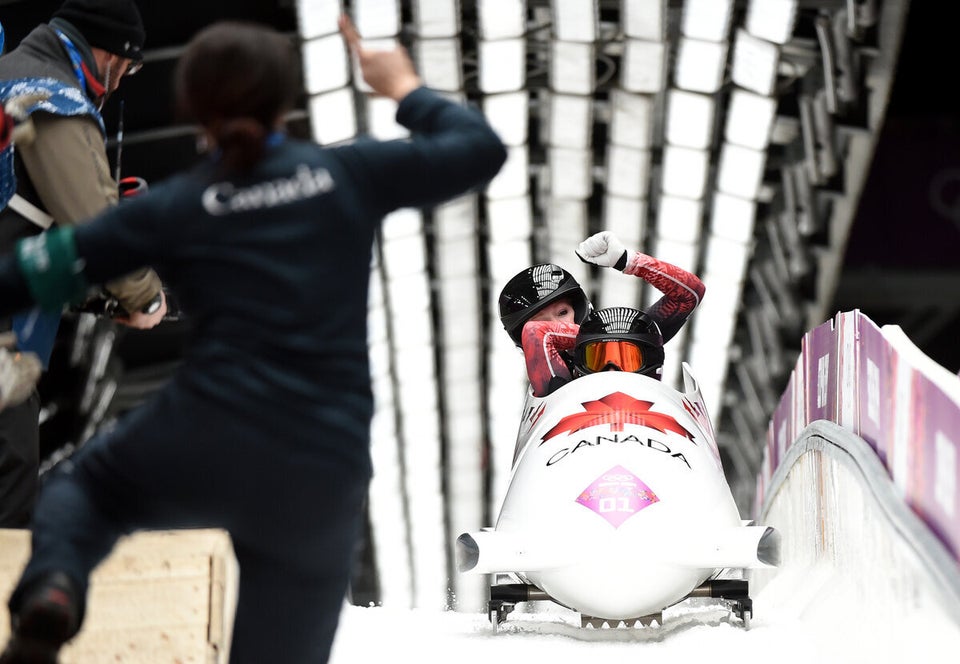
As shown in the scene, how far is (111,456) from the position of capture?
2607mm

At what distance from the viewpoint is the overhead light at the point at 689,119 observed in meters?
14.8

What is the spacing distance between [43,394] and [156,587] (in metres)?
13.7

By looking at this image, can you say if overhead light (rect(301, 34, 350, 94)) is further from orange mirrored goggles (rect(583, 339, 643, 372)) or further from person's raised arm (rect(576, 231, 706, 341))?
orange mirrored goggles (rect(583, 339, 643, 372))

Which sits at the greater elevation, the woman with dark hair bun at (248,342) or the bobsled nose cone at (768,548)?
the woman with dark hair bun at (248,342)

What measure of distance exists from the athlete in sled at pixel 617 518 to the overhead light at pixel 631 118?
9422 mm

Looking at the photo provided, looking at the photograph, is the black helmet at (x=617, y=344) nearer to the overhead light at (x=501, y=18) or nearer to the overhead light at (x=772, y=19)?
the overhead light at (x=772, y=19)

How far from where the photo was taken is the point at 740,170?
15969 mm

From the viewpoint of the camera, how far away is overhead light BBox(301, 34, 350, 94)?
1313cm

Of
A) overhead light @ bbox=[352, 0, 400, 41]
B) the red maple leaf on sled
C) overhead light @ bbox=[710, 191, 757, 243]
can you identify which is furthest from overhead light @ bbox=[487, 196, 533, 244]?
the red maple leaf on sled

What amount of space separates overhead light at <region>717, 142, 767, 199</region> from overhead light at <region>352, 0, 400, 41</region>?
173 inches

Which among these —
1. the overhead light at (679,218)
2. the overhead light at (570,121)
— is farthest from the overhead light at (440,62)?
the overhead light at (679,218)

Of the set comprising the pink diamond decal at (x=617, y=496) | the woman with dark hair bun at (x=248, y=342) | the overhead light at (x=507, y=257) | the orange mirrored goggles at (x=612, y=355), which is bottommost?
the overhead light at (x=507, y=257)

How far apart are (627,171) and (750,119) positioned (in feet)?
6.03

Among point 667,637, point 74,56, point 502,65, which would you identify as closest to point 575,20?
point 502,65
